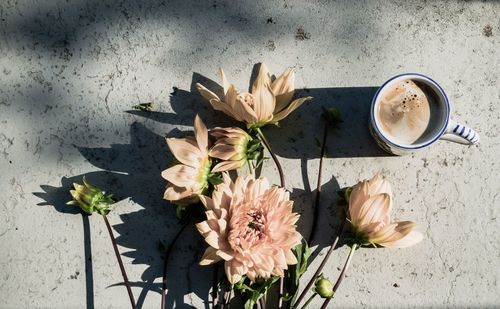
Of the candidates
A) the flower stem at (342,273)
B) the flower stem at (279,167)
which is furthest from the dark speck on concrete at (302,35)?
the flower stem at (342,273)

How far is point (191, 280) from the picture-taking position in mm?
1259

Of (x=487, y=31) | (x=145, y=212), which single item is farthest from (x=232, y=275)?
(x=487, y=31)

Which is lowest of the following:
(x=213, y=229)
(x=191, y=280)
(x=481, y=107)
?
(x=191, y=280)

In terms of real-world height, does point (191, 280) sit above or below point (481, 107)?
below

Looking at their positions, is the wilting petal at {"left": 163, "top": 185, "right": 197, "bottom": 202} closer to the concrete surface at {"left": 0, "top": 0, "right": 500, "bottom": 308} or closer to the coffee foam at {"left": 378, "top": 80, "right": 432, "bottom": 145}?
the concrete surface at {"left": 0, "top": 0, "right": 500, "bottom": 308}

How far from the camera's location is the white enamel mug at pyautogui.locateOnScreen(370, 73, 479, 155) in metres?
1.15

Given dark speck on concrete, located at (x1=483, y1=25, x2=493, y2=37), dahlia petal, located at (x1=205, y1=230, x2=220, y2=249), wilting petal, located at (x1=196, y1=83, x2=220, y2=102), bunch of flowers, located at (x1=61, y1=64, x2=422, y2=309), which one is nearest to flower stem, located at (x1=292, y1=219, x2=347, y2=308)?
bunch of flowers, located at (x1=61, y1=64, x2=422, y2=309)

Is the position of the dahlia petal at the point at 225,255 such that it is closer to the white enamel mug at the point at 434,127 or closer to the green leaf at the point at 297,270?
the green leaf at the point at 297,270

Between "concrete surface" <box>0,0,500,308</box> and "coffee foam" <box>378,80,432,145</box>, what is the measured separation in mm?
105

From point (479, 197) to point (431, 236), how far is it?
0.42 feet

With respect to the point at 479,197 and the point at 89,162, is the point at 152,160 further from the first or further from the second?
the point at 479,197

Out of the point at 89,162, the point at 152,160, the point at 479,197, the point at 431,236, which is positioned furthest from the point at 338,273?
the point at 89,162

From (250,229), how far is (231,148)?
6.2 inches

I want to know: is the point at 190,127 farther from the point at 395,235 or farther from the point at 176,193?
the point at 395,235
